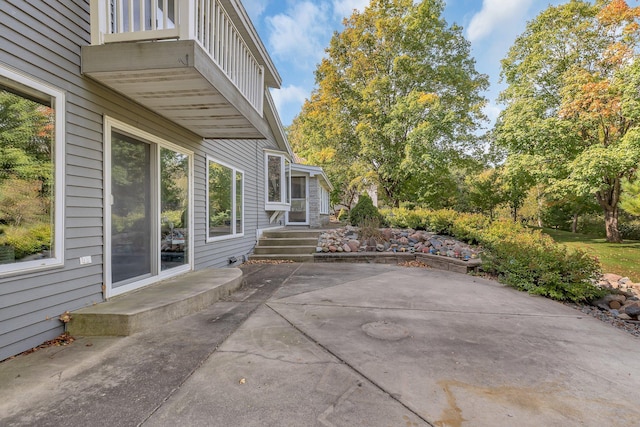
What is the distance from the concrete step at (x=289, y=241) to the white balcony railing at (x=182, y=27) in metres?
4.20

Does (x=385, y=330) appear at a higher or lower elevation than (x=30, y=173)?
lower

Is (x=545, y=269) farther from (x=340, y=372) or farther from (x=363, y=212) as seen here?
(x=363, y=212)

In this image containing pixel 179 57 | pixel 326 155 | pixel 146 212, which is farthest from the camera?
pixel 326 155

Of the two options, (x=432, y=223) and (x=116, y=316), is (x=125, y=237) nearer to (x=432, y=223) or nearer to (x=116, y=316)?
(x=116, y=316)

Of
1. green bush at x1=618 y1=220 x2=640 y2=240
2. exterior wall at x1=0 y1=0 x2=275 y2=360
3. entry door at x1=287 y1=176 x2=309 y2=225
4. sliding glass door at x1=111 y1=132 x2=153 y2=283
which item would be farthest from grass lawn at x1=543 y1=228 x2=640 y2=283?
exterior wall at x1=0 y1=0 x2=275 y2=360

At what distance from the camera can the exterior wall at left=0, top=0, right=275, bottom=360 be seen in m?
2.45

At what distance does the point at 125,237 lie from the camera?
3746 mm

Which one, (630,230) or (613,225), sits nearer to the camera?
(613,225)

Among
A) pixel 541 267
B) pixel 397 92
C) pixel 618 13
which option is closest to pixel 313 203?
pixel 541 267

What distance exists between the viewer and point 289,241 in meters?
8.19

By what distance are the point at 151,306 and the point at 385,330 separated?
7.93 ft

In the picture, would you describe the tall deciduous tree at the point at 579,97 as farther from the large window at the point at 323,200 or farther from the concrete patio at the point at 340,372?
the concrete patio at the point at 340,372

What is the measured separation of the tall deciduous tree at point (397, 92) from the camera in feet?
49.5

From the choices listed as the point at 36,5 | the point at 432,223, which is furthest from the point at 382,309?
the point at 432,223
